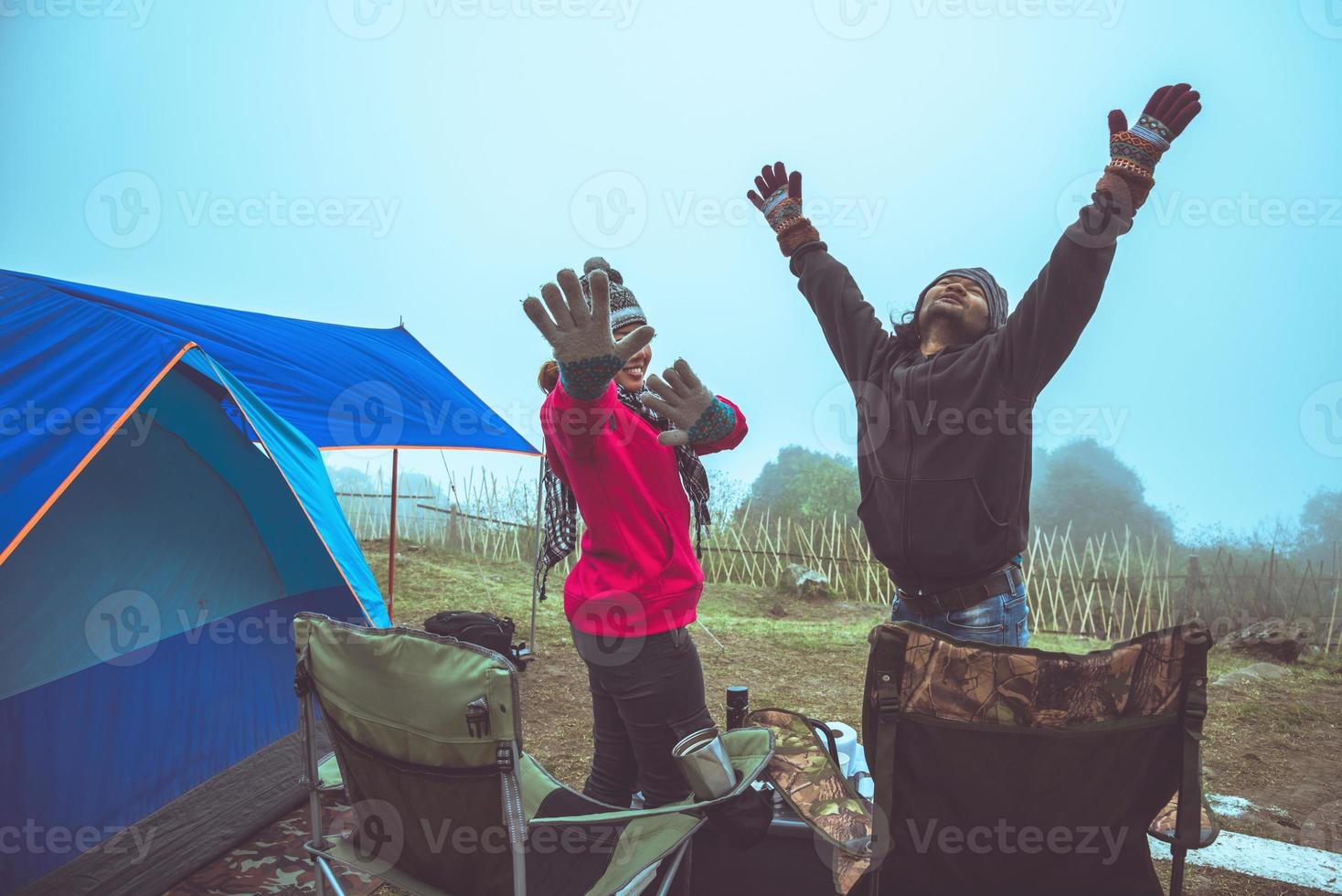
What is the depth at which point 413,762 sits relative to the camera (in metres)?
1.59

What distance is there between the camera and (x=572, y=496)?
6.95ft

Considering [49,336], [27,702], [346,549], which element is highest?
[49,336]

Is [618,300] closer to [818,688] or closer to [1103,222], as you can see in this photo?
[1103,222]

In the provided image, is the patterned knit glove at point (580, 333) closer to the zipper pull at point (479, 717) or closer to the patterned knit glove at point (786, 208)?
the zipper pull at point (479, 717)

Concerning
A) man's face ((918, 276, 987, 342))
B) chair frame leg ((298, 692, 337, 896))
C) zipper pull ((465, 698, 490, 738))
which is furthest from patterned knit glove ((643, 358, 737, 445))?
chair frame leg ((298, 692, 337, 896))

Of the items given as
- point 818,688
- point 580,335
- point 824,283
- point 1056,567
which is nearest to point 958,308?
point 824,283

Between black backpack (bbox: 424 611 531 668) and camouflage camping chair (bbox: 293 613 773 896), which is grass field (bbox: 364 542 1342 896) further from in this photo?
camouflage camping chair (bbox: 293 613 773 896)

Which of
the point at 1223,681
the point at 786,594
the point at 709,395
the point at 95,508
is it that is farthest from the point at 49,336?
the point at 786,594

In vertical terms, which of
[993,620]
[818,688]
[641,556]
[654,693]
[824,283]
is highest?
[824,283]

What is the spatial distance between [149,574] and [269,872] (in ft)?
3.98

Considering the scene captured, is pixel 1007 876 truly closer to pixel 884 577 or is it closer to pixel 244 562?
pixel 244 562

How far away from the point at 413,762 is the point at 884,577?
746 centimetres

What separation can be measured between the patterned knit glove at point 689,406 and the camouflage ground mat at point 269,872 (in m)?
1.47

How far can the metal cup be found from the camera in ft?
5.02
